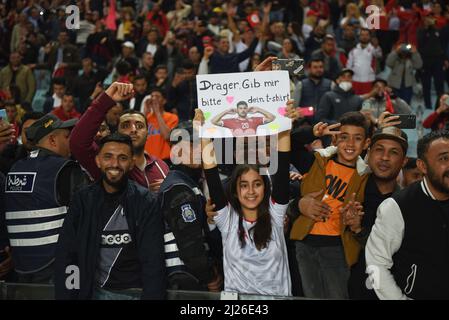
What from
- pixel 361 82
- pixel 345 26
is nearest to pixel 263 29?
pixel 345 26

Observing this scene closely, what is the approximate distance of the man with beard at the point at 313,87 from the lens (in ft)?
33.1

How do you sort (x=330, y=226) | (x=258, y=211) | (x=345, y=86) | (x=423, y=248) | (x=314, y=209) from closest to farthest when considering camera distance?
(x=423, y=248)
(x=258, y=211)
(x=314, y=209)
(x=330, y=226)
(x=345, y=86)

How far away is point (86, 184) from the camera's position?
455 cm

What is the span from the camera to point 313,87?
10156 millimetres

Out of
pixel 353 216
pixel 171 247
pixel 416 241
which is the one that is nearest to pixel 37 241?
pixel 171 247

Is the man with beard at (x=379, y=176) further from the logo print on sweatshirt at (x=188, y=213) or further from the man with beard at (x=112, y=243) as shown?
the man with beard at (x=112, y=243)

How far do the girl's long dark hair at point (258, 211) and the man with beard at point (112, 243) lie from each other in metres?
0.49

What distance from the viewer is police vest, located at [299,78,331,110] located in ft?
33.1

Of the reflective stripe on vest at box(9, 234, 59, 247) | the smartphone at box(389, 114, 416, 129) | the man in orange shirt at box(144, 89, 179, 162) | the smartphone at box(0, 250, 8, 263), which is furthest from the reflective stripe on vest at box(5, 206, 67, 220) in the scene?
the man in orange shirt at box(144, 89, 179, 162)

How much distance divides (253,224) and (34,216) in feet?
4.47

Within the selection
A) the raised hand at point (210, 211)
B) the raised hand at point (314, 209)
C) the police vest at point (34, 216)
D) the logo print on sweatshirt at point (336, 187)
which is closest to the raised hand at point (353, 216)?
the raised hand at point (314, 209)

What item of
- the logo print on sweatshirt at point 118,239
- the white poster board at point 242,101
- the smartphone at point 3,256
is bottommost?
the smartphone at point 3,256

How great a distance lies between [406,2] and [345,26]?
2.02m

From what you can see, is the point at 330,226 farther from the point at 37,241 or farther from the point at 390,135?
the point at 37,241
